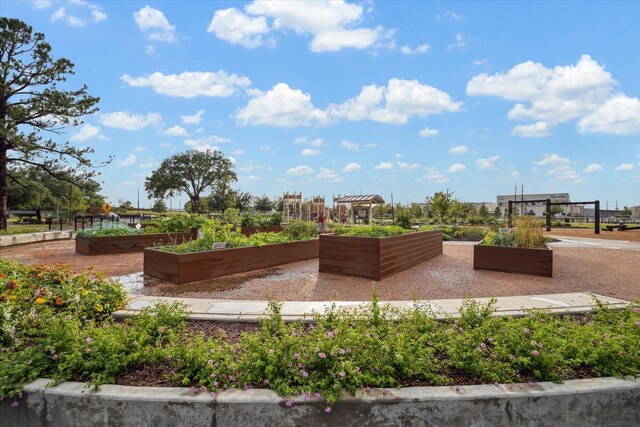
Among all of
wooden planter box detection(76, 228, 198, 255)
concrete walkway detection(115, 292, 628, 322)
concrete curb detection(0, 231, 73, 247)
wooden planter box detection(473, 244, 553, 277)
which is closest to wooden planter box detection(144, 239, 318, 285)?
concrete walkway detection(115, 292, 628, 322)

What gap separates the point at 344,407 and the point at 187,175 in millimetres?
43727

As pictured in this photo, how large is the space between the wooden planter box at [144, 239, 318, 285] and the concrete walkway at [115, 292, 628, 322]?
1325 mm

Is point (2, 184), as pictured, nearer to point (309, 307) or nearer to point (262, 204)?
point (309, 307)

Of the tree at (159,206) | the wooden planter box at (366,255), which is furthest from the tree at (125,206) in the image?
the wooden planter box at (366,255)

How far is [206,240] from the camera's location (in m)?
7.15

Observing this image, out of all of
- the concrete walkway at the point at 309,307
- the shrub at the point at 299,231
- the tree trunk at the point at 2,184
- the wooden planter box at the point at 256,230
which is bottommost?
the concrete walkway at the point at 309,307

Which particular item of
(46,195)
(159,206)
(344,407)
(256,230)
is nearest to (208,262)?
(344,407)

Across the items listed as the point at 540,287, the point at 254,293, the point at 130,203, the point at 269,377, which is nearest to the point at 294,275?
the point at 254,293

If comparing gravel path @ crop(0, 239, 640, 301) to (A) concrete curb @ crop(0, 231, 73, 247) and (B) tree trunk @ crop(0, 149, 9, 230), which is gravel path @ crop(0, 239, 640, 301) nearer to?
(A) concrete curb @ crop(0, 231, 73, 247)

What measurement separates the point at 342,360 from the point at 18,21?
22433mm

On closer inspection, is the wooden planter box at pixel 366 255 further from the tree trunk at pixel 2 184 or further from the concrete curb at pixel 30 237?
the tree trunk at pixel 2 184

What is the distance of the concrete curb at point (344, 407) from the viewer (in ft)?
6.81

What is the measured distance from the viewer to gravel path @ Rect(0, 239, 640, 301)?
17.7 feet

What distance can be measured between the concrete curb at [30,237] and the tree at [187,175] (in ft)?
83.2
